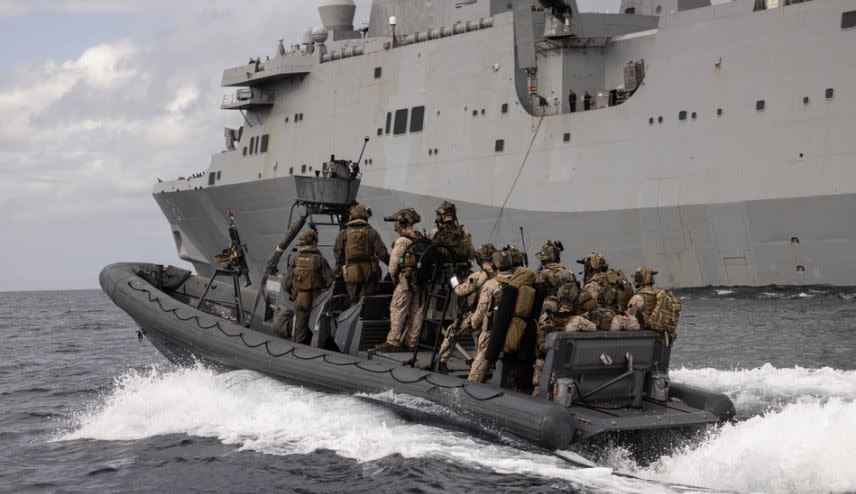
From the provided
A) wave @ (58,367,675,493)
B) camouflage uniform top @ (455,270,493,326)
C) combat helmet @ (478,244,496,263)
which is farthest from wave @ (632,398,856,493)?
combat helmet @ (478,244,496,263)

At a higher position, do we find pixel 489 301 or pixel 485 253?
pixel 485 253

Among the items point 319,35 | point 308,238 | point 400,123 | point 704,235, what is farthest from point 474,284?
point 319,35

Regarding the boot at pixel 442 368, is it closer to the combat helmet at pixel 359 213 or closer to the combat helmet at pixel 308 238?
the combat helmet at pixel 359 213

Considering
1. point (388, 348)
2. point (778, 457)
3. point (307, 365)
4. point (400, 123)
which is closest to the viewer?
point (778, 457)

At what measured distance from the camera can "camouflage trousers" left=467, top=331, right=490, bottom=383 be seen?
9.02 meters

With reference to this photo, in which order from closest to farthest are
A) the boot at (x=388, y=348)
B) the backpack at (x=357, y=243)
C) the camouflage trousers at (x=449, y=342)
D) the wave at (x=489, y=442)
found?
the wave at (x=489, y=442) → the camouflage trousers at (x=449, y=342) → the boot at (x=388, y=348) → the backpack at (x=357, y=243)

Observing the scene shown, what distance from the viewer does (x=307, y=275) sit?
11.0 m

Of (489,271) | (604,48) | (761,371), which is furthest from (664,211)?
(489,271)

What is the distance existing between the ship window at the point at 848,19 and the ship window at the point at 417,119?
11.2 metres

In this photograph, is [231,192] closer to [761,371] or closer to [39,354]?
[39,354]

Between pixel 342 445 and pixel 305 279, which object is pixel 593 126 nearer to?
pixel 305 279

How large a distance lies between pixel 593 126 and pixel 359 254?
15.4 meters

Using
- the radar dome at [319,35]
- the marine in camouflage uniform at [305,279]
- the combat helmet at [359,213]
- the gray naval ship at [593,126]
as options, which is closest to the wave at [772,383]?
the combat helmet at [359,213]

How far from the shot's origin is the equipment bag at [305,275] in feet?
36.0
